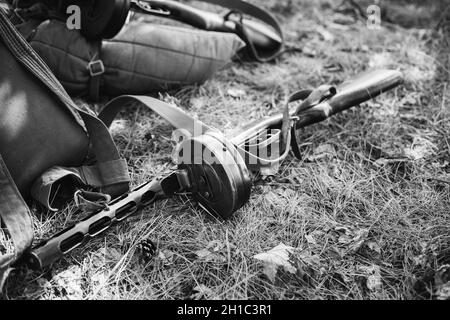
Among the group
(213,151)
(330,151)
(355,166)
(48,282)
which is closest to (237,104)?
(330,151)

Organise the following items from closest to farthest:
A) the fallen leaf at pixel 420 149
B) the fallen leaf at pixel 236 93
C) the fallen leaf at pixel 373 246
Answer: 1. the fallen leaf at pixel 373 246
2. the fallen leaf at pixel 420 149
3. the fallen leaf at pixel 236 93

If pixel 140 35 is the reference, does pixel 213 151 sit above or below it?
below

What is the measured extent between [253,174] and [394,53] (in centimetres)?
205

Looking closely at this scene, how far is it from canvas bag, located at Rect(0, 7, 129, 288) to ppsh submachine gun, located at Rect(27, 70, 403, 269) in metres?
0.23

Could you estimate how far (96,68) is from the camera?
2990 millimetres

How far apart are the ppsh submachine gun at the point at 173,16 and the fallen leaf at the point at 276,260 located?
176cm

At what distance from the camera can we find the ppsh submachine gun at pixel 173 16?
2855mm

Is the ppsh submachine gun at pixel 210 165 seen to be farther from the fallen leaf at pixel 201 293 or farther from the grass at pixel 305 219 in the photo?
the fallen leaf at pixel 201 293

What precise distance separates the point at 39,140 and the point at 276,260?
1356 mm

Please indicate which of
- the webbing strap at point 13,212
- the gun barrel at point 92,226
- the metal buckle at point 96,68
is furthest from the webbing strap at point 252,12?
the webbing strap at point 13,212

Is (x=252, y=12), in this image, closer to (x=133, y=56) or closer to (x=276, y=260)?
(x=133, y=56)

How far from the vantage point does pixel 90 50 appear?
9.84 feet
